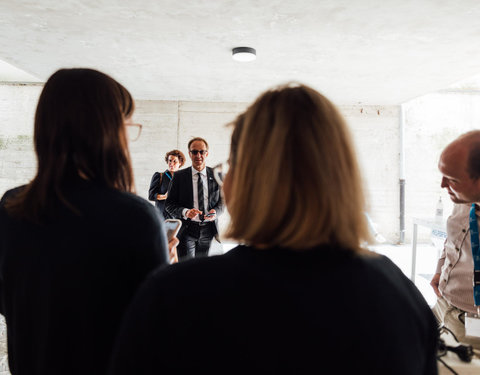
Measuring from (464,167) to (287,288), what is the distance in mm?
1592

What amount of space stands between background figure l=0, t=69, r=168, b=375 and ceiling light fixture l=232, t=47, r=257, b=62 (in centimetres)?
345

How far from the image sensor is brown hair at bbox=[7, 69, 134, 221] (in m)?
0.73

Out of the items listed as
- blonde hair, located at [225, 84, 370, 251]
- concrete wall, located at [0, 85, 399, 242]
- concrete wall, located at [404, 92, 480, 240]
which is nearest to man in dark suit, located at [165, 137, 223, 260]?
blonde hair, located at [225, 84, 370, 251]

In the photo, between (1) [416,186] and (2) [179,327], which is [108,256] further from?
(1) [416,186]

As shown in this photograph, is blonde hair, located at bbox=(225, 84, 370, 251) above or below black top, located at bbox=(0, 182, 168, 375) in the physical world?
above

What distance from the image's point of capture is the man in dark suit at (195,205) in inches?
124

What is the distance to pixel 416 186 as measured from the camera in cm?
707

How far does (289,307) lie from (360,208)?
22 centimetres

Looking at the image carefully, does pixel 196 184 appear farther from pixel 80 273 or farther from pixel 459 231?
pixel 80 273

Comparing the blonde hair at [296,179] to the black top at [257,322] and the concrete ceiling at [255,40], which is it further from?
the concrete ceiling at [255,40]

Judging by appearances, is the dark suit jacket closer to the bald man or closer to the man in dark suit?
the man in dark suit

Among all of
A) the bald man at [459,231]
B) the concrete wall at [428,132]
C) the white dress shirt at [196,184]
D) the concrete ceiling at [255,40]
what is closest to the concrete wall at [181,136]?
the concrete wall at [428,132]

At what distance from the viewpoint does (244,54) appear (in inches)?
156

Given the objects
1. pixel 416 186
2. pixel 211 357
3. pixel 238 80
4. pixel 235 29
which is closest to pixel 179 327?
pixel 211 357
